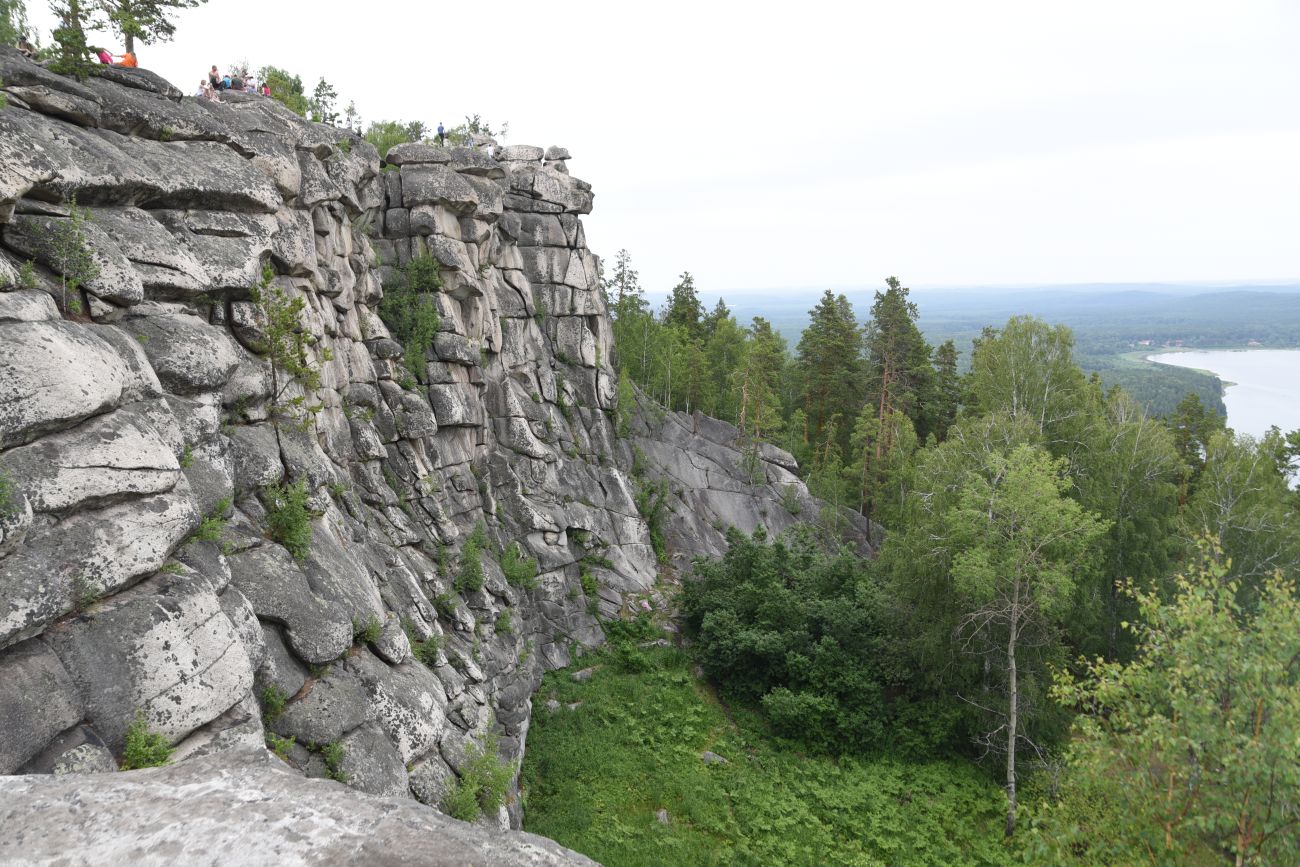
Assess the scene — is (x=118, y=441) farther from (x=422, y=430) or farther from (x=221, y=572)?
(x=422, y=430)

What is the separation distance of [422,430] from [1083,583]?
2310 cm

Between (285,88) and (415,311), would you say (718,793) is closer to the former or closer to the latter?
(415,311)

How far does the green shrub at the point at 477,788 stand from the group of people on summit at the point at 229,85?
697 inches

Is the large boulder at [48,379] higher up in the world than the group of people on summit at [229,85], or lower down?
lower down

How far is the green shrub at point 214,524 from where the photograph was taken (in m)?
10.5

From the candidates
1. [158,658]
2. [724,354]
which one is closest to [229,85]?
[158,658]

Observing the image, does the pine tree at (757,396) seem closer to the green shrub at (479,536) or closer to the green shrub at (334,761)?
the green shrub at (479,536)

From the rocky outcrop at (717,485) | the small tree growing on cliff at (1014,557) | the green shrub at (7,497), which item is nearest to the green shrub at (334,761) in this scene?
the green shrub at (7,497)

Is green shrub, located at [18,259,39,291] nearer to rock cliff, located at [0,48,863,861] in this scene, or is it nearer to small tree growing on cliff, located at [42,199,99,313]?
rock cliff, located at [0,48,863,861]

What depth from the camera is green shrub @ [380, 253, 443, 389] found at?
996 inches

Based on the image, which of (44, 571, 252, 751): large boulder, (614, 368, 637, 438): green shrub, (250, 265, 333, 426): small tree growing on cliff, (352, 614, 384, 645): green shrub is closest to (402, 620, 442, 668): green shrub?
(352, 614, 384, 645): green shrub

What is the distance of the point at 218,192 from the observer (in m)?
14.7

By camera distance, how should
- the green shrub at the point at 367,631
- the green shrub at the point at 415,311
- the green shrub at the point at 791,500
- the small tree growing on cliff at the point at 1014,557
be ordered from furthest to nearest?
the green shrub at the point at 791,500, the green shrub at the point at 415,311, the small tree growing on cliff at the point at 1014,557, the green shrub at the point at 367,631

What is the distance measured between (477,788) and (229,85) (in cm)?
2096
